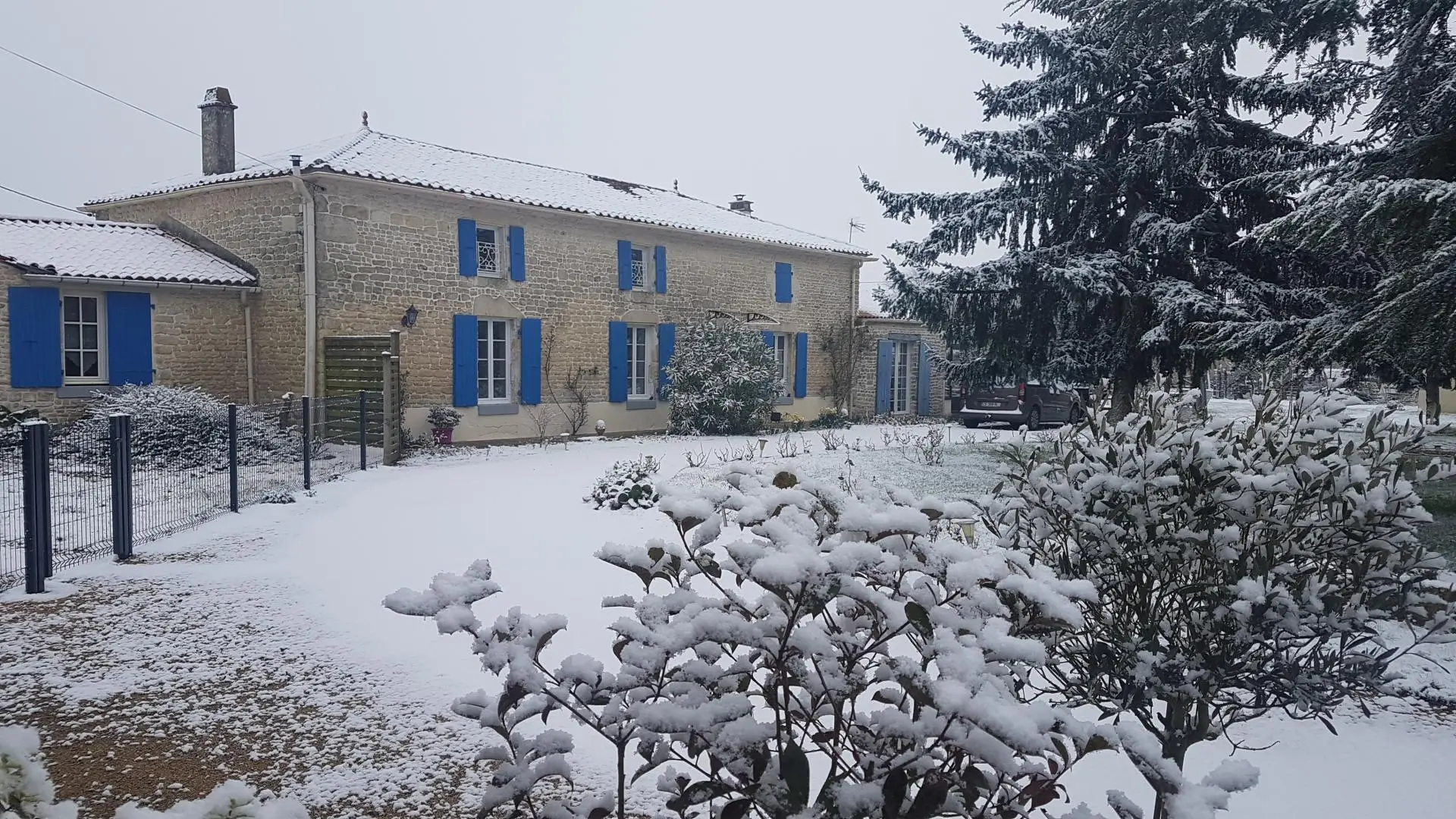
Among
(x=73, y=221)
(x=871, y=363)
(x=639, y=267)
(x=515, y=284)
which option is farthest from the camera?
(x=871, y=363)

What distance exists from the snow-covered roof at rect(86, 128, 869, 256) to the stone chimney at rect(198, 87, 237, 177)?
0.32 meters

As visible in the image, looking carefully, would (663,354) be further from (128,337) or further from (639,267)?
(128,337)

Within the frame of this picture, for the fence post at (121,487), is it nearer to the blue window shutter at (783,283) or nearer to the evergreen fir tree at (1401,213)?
the evergreen fir tree at (1401,213)

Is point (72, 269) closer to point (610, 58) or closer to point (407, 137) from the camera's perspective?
point (407, 137)

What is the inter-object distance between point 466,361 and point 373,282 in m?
1.80

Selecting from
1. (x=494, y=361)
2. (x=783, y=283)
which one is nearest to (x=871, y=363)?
(x=783, y=283)

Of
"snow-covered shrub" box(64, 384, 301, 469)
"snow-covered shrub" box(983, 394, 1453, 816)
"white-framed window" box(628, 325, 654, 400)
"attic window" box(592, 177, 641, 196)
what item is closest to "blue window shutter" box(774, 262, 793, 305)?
"attic window" box(592, 177, 641, 196)

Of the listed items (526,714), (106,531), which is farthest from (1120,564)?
(106,531)

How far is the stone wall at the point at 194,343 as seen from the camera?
1144cm

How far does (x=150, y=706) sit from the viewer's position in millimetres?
3600

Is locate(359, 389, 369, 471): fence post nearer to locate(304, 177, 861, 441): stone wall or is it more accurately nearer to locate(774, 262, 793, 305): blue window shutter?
locate(304, 177, 861, 441): stone wall

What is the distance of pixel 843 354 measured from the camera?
20.0m

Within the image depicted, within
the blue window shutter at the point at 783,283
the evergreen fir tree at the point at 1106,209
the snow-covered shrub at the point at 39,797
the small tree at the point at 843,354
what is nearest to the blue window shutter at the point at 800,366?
the small tree at the point at 843,354

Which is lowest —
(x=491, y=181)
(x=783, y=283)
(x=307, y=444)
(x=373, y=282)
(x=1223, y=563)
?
(x=307, y=444)
